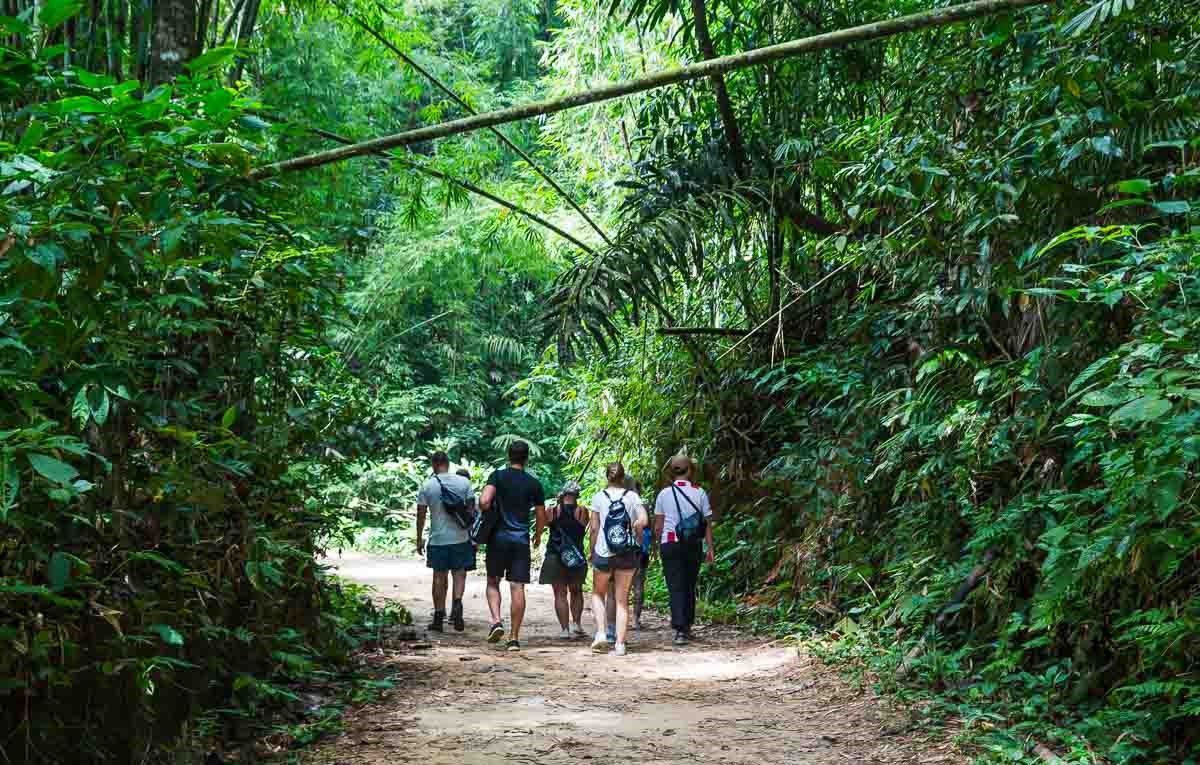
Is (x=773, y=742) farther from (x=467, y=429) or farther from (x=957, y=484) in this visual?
(x=467, y=429)

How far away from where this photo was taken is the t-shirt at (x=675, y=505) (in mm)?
8859

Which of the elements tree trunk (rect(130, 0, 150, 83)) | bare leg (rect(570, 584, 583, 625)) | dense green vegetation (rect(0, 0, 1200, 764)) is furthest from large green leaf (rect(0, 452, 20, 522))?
bare leg (rect(570, 584, 583, 625))

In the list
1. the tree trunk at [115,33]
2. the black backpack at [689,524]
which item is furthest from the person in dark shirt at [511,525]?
the tree trunk at [115,33]

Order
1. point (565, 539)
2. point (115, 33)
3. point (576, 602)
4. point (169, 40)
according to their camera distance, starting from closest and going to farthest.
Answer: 1. point (169, 40)
2. point (115, 33)
3. point (565, 539)
4. point (576, 602)

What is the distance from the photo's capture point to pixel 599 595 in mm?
8750

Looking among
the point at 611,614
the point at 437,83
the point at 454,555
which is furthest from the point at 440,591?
the point at 437,83

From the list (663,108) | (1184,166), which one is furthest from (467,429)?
(1184,166)

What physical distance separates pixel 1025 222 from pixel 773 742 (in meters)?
3.22

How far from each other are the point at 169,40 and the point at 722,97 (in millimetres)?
5479

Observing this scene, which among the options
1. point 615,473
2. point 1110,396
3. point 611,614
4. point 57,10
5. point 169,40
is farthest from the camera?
point 611,614

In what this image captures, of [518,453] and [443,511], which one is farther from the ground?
[518,453]

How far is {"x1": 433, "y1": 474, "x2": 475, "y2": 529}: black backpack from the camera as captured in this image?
910 centimetres

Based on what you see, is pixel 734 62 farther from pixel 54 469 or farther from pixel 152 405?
pixel 152 405

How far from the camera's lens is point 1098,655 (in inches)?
206
